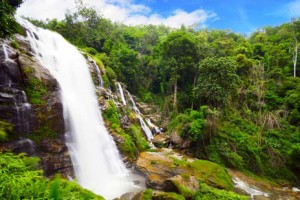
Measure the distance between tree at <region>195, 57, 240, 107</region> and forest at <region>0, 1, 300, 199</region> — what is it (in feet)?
0.26

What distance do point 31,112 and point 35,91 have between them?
4.03ft

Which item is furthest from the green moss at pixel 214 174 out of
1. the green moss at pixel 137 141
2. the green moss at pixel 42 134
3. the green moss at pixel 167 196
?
the green moss at pixel 42 134

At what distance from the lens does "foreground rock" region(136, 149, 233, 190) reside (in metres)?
10.9

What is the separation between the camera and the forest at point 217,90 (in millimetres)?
16422

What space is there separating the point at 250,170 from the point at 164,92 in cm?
1539

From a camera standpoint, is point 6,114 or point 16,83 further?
point 16,83

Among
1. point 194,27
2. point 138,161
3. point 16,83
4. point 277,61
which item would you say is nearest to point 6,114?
point 16,83

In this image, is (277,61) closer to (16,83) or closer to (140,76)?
(140,76)

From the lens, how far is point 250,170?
15953 mm

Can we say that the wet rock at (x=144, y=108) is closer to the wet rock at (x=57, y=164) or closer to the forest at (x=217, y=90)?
the forest at (x=217, y=90)

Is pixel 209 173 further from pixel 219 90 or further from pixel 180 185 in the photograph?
pixel 219 90

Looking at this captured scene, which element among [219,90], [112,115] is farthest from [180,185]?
[219,90]

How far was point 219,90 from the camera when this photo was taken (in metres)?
18.1

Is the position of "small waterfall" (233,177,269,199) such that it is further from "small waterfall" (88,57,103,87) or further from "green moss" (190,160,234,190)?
"small waterfall" (88,57,103,87)
